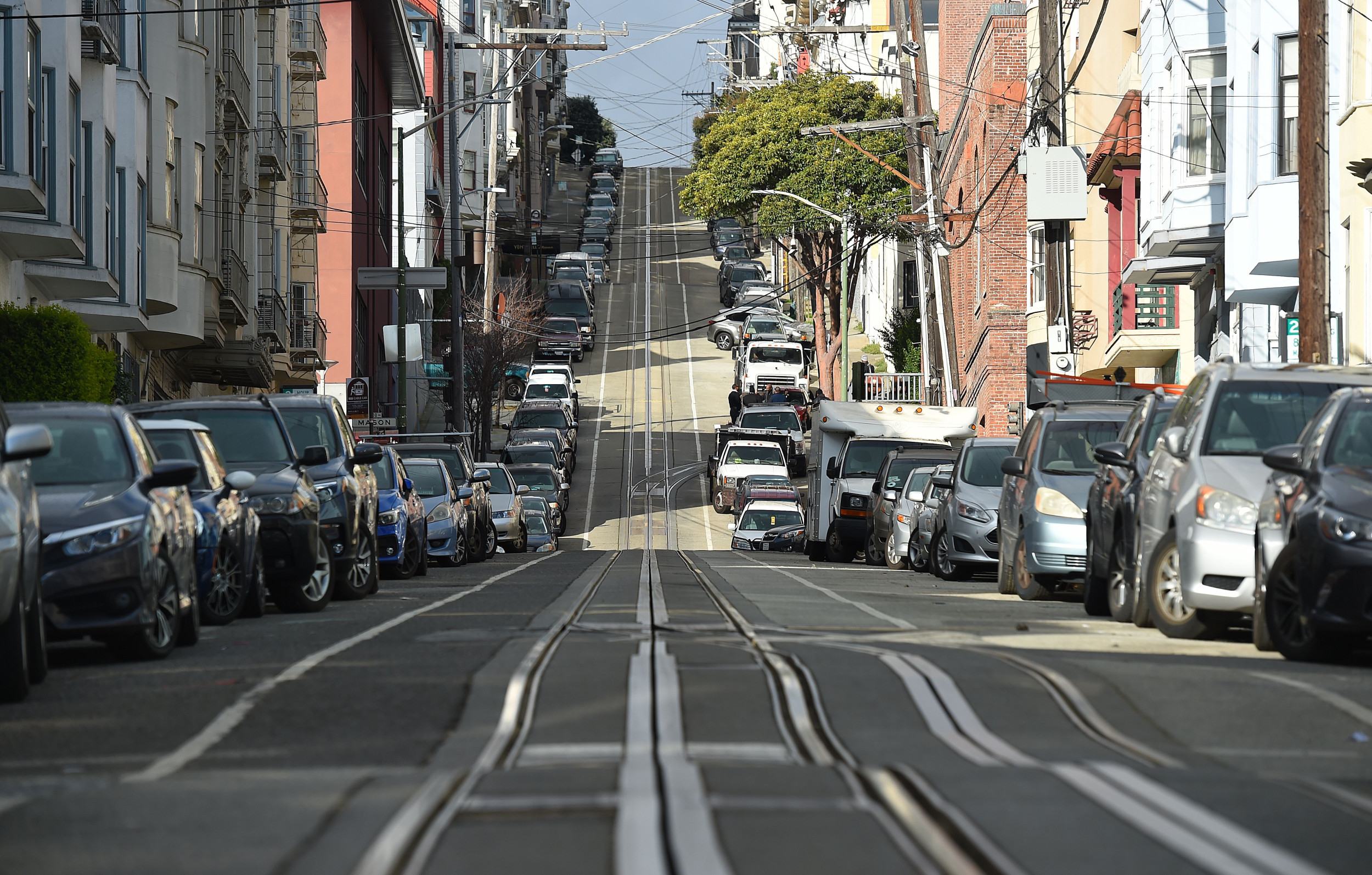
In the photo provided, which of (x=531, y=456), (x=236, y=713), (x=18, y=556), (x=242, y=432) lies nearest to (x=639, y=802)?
(x=236, y=713)

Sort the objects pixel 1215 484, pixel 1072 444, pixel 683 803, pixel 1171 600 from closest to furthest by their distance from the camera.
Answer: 1. pixel 683 803
2. pixel 1215 484
3. pixel 1171 600
4. pixel 1072 444

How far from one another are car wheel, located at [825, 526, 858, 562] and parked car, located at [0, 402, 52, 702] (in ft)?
77.0

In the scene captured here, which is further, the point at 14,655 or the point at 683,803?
the point at 14,655

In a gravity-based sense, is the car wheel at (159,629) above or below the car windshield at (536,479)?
above

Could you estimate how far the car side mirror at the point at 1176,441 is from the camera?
1393cm

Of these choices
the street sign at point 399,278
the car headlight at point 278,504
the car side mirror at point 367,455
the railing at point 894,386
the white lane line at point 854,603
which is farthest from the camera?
the railing at point 894,386

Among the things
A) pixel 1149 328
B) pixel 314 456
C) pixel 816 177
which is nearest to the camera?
pixel 314 456

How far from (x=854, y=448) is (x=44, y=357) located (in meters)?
15.6

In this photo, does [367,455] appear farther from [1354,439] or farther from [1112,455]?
[1354,439]

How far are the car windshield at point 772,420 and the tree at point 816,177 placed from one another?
38.6 feet

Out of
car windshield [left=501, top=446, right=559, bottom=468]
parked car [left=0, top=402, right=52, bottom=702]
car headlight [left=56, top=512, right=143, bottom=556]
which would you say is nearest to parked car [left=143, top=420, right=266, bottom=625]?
car headlight [left=56, top=512, right=143, bottom=556]

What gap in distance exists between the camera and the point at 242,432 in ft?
57.2

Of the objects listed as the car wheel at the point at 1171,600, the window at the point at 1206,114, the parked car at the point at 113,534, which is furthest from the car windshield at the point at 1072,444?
the window at the point at 1206,114

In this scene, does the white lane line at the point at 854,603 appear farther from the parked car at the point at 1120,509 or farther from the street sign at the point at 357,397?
the street sign at the point at 357,397
